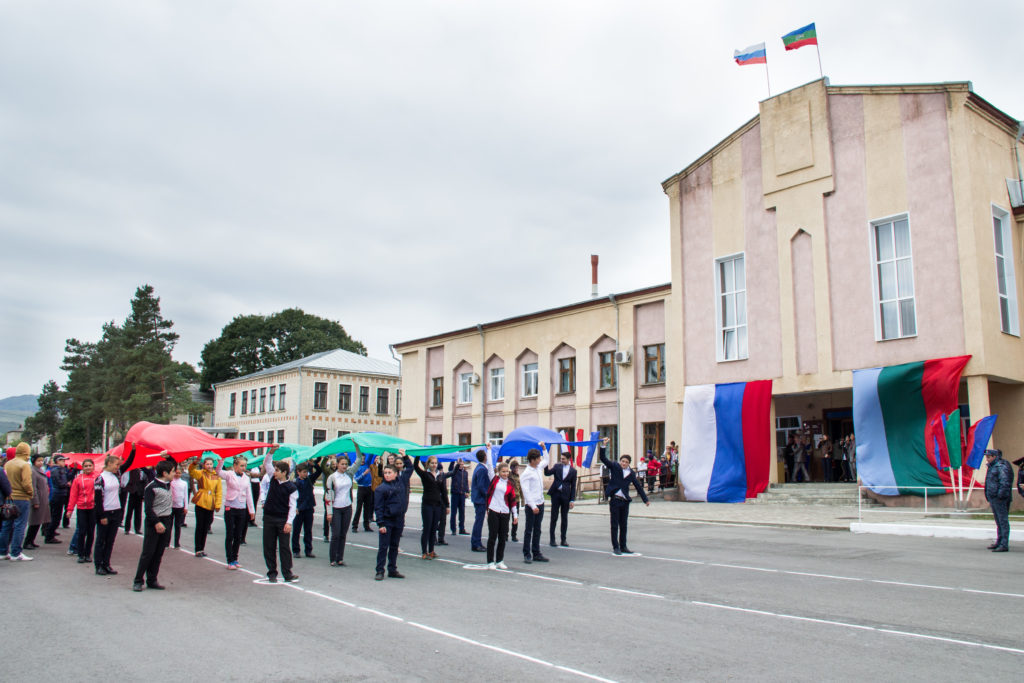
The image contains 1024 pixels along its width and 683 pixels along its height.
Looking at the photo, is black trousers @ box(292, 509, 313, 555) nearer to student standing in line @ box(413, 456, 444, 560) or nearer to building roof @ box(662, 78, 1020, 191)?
student standing in line @ box(413, 456, 444, 560)

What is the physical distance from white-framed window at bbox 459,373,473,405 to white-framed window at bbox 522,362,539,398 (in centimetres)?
393

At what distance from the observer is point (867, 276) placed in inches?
967

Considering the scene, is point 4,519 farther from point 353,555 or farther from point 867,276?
point 867,276

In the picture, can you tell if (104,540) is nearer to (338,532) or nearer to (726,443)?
(338,532)

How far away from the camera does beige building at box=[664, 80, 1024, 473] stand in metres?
22.8

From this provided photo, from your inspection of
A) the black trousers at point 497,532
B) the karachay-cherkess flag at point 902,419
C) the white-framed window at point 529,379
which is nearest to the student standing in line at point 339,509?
the black trousers at point 497,532

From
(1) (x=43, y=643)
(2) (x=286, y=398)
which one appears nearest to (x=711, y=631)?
(1) (x=43, y=643)

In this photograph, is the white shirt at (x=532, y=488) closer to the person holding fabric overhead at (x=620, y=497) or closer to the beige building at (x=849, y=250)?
the person holding fabric overhead at (x=620, y=497)

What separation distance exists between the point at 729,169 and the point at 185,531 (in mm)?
21956

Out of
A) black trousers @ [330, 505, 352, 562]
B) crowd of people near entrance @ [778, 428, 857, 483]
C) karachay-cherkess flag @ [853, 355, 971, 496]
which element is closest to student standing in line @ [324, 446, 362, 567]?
black trousers @ [330, 505, 352, 562]

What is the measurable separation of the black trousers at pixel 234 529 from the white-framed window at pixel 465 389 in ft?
92.3

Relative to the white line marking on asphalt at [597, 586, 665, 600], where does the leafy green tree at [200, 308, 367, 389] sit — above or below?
above

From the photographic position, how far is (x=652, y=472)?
94.1 feet

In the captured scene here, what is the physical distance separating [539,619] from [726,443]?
20100mm
